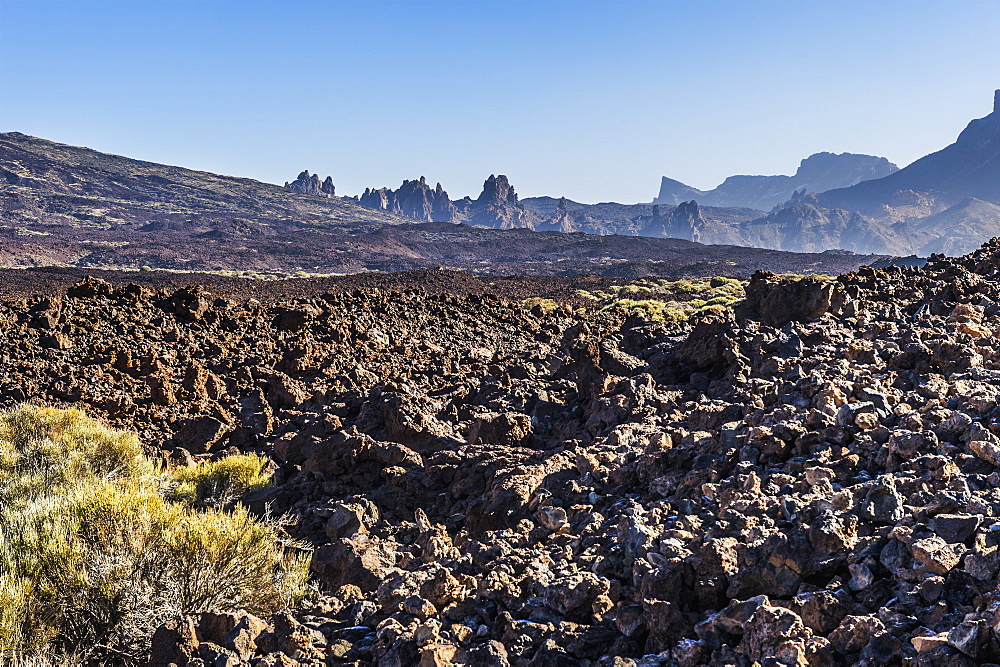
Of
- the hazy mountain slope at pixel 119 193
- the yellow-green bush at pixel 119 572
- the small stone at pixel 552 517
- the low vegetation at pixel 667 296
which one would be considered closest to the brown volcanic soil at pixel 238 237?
the hazy mountain slope at pixel 119 193

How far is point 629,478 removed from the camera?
616 cm

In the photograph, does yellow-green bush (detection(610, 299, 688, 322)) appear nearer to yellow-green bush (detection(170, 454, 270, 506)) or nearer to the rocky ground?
the rocky ground

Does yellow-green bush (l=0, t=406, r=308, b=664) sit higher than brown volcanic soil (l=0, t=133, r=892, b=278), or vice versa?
brown volcanic soil (l=0, t=133, r=892, b=278)

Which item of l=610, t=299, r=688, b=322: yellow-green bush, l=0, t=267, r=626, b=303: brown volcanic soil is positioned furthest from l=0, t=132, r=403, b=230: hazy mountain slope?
l=610, t=299, r=688, b=322: yellow-green bush

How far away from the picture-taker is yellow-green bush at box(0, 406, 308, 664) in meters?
4.52

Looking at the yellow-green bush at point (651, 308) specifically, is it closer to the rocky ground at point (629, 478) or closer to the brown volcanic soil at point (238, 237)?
the rocky ground at point (629, 478)

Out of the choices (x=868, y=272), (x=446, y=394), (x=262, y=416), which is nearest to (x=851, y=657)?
(x=446, y=394)

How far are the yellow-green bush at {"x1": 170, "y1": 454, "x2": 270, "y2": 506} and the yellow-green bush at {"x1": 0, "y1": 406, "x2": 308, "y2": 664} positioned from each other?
1.71 metres

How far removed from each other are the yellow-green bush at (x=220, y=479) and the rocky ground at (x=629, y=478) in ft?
1.00

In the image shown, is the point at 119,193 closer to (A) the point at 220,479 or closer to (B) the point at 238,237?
(B) the point at 238,237

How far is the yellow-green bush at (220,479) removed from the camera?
7.81 meters

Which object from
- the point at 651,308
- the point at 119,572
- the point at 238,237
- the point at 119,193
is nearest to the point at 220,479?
the point at 119,572

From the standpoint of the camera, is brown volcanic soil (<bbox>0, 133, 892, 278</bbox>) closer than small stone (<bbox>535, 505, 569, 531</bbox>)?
No

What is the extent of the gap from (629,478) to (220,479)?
4492 mm
